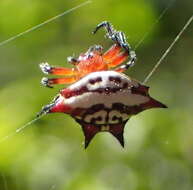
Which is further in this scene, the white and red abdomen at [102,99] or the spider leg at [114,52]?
the spider leg at [114,52]

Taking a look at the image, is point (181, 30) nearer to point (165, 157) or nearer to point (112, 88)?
point (165, 157)

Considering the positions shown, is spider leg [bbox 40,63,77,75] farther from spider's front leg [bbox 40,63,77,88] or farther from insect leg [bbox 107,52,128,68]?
insect leg [bbox 107,52,128,68]

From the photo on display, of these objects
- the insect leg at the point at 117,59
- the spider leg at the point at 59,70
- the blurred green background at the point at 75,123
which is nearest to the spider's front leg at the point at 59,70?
the spider leg at the point at 59,70

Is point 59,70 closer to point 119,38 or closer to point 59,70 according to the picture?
point 59,70

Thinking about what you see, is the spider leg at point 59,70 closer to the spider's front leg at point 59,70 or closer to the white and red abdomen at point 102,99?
the spider's front leg at point 59,70

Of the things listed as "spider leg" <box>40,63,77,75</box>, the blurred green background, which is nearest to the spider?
"spider leg" <box>40,63,77,75</box>
